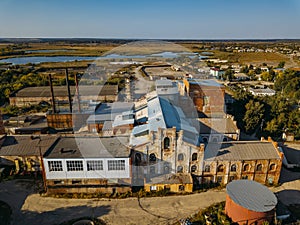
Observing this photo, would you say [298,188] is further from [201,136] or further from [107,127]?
[107,127]

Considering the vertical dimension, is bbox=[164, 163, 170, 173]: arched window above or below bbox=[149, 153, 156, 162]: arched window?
below

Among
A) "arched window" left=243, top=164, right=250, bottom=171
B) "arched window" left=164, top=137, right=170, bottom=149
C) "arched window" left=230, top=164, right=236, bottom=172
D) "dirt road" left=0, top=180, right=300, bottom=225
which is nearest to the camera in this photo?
"dirt road" left=0, top=180, right=300, bottom=225

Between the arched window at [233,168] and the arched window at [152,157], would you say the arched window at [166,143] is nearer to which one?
the arched window at [152,157]

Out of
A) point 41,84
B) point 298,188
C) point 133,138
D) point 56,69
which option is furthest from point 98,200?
point 56,69

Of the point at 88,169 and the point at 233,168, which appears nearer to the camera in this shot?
the point at 88,169

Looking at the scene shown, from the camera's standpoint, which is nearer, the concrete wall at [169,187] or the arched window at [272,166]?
the concrete wall at [169,187]

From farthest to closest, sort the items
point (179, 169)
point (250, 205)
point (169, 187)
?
point (179, 169) < point (169, 187) < point (250, 205)

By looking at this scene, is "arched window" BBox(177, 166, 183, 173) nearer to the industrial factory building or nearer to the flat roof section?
the flat roof section

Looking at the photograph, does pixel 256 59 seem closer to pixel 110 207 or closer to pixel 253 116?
pixel 253 116

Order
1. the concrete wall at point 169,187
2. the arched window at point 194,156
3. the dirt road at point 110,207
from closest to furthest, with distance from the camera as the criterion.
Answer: the dirt road at point 110,207 < the concrete wall at point 169,187 < the arched window at point 194,156

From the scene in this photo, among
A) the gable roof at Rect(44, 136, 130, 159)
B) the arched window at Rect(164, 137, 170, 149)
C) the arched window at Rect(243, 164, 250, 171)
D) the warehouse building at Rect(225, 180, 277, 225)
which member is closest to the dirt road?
the warehouse building at Rect(225, 180, 277, 225)

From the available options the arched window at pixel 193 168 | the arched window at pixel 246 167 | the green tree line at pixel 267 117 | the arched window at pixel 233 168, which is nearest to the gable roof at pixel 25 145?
the arched window at pixel 193 168

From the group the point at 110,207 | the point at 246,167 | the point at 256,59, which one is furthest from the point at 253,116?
the point at 256,59
